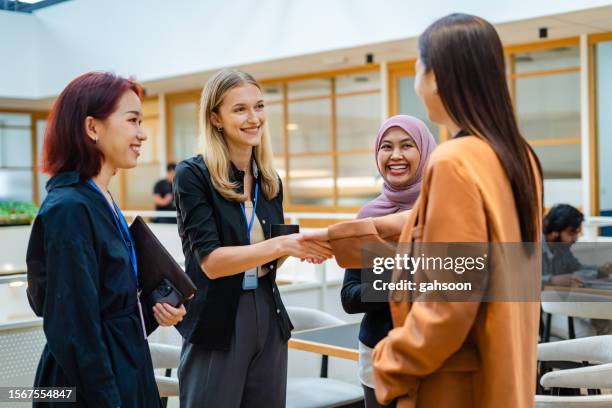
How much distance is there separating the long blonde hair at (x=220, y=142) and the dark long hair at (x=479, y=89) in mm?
864

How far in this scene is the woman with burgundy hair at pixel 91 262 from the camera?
169 centimetres

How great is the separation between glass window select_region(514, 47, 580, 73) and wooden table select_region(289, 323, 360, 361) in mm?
5112

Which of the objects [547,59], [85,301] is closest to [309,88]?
[547,59]

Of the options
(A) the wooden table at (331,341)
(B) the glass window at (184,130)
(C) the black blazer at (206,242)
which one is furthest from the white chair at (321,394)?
(B) the glass window at (184,130)

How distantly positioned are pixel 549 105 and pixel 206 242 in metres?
6.28

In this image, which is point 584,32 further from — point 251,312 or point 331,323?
point 251,312

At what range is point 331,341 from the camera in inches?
119

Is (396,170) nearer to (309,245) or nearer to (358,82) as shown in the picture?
(309,245)

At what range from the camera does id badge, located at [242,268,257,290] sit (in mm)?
2148

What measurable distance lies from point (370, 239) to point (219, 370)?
61 centimetres

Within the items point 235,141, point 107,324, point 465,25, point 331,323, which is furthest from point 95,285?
point 331,323

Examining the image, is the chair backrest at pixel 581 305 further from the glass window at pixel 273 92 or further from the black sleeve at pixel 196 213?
the glass window at pixel 273 92

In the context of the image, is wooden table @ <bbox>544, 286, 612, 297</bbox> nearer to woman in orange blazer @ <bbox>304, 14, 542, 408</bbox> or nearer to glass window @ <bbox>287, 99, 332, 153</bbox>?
woman in orange blazer @ <bbox>304, 14, 542, 408</bbox>

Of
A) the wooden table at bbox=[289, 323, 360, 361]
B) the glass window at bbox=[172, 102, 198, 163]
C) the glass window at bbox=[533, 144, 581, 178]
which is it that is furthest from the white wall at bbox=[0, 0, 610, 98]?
the wooden table at bbox=[289, 323, 360, 361]
